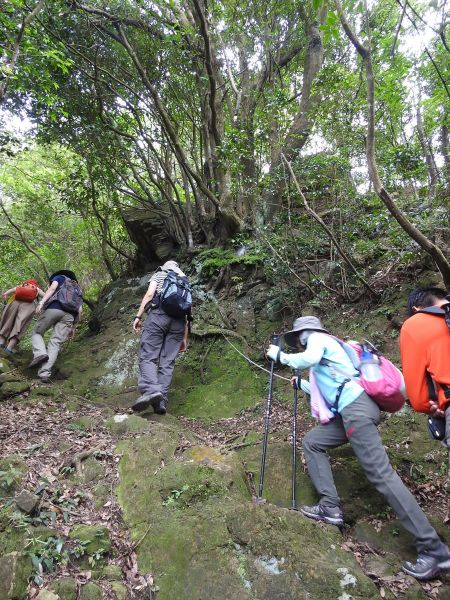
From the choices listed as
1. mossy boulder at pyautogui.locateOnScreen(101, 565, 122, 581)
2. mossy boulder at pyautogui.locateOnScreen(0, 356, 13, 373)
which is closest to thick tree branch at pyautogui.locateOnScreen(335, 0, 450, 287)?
mossy boulder at pyautogui.locateOnScreen(101, 565, 122, 581)

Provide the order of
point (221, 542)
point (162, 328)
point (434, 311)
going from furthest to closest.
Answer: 1. point (162, 328)
2. point (434, 311)
3. point (221, 542)

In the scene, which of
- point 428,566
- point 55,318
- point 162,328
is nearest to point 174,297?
point 162,328

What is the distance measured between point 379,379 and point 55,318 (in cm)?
637

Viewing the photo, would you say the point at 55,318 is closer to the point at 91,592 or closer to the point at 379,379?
the point at 91,592

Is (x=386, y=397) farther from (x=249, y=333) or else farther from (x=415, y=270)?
(x=249, y=333)

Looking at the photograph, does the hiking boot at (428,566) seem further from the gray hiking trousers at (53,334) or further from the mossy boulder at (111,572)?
the gray hiking trousers at (53,334)

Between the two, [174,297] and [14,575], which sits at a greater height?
[174,297]

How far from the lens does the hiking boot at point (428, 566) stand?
3004 mm

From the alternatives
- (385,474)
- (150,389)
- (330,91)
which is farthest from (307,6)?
(385,474)

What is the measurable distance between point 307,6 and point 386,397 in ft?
38.7

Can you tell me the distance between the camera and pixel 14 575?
8.71ft

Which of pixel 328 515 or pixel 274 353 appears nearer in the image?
pixel 328 515

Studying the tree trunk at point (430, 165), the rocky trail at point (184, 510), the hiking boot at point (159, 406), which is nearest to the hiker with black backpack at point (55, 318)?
the rocky trail at point (184, 510)

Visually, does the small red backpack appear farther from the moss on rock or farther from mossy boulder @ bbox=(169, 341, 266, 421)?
the moss on rock
